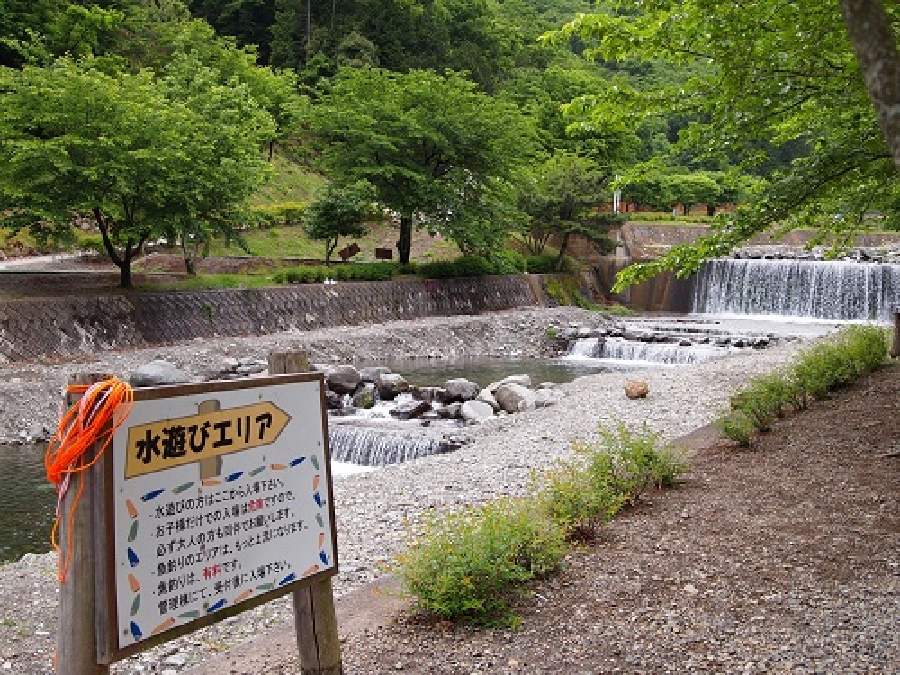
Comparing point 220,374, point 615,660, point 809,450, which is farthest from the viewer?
point 220,374

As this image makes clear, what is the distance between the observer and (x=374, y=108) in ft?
96.3

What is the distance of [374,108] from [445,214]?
15.1 feet

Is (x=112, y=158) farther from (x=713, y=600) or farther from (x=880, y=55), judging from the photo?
(x=880, y=55)

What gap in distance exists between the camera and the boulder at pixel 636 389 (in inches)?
561

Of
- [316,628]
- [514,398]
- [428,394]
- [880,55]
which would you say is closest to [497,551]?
[316,628]

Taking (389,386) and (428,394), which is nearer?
(428,394)

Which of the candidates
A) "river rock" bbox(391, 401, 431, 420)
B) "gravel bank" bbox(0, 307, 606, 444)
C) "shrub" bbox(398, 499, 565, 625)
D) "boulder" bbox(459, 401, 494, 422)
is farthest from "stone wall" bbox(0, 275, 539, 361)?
Result: "shrub" bbox(398, 499, 565, 625)

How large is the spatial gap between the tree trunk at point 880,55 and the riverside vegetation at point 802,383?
20.3 feet

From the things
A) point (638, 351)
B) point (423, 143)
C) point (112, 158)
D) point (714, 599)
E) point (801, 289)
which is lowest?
point (638, 351)

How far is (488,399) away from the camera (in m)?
15.9

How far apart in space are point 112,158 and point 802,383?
15754mm

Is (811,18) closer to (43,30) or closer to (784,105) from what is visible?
(784,105)

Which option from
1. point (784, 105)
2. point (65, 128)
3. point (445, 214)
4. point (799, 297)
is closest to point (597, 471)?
point (784, 105)

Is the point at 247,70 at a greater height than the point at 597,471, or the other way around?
the point at 247,70
